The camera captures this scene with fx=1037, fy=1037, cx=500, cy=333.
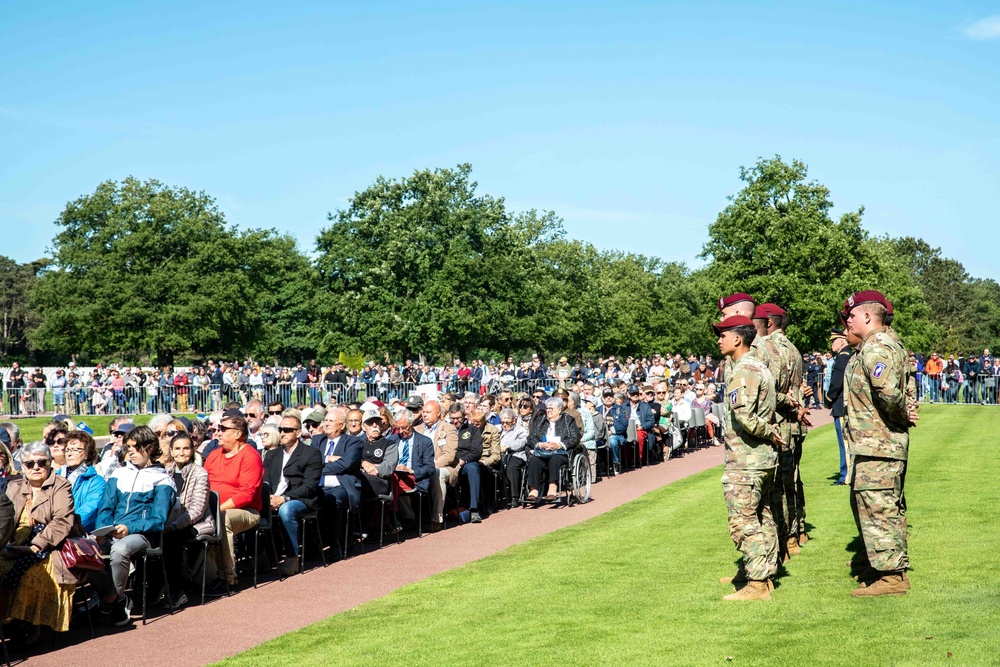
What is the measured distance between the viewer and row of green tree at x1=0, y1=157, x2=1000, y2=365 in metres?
54.4

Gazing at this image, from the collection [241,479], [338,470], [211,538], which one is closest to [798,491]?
[338,470]

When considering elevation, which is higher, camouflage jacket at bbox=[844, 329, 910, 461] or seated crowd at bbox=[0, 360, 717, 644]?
camouflage jacket at bbox=[844, 329, 910, 461]

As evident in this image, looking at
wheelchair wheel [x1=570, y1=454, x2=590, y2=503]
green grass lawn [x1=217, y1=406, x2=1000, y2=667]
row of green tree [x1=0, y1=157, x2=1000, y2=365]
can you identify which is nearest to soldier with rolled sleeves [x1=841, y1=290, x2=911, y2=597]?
green grass lawn [x1=217, y1=406, x2=1000, y2=667]

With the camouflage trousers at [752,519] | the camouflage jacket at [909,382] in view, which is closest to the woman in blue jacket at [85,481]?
the camouflage trousers at [752,519]

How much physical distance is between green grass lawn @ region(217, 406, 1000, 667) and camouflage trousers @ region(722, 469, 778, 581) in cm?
32

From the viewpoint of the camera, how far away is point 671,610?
25.6 ft

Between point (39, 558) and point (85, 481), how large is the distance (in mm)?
1218

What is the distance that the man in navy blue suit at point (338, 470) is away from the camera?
38.2ft

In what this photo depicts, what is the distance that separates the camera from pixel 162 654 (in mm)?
7707

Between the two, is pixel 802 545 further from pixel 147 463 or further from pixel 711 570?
pixel 147 463

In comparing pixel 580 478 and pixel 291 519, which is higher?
pixel 291 519

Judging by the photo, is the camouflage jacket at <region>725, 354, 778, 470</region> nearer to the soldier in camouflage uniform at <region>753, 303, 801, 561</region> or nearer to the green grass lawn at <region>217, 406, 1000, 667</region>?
the soldier in camouflage uniform at <region>753, 303, 801, 561</region>

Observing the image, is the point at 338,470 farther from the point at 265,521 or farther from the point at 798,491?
the point at 798,491

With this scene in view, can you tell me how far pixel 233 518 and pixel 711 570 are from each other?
4.55m
